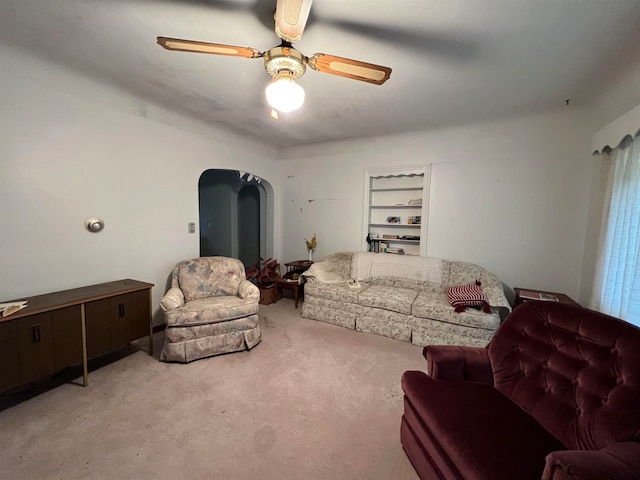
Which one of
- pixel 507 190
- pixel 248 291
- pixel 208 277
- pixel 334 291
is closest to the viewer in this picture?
pixel 248 291

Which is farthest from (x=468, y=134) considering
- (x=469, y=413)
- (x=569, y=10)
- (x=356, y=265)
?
(x=469, y=413)

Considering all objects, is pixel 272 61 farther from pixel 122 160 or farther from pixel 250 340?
pixel 250 340

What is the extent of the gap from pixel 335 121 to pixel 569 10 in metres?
2.21

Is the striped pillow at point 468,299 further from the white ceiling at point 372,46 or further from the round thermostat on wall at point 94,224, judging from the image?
the round thermostat on wall at point 94,224

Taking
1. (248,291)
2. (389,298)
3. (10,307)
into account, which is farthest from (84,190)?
(389,298)

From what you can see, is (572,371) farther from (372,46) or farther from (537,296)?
(372,46)

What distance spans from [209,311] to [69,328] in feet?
3.32

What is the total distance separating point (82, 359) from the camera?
81.1 inches

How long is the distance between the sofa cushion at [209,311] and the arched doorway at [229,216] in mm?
2997

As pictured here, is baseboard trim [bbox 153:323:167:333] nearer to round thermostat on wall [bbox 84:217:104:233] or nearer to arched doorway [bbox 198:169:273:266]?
round thermostat on wall [bbox 84:217:104:233]

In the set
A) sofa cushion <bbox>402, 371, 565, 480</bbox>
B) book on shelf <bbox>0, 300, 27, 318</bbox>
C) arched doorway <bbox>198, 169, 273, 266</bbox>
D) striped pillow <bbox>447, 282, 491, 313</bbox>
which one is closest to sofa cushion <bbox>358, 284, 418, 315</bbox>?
striped pillow <bbox>447, 282, 491, 313</bbox>

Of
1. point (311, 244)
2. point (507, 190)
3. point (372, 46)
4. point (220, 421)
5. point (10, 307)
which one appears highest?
point (372, 46)

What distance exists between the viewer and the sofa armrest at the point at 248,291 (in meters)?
2.82

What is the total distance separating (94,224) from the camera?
2.46m
